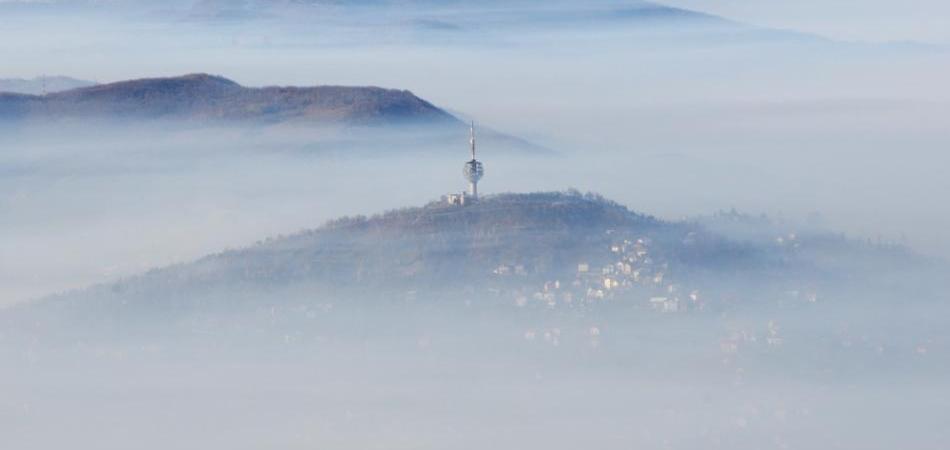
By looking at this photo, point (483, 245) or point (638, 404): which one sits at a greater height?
point (483, 245)

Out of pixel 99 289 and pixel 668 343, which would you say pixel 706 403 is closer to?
pixel 668 343

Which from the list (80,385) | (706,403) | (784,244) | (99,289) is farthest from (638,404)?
(99,289)

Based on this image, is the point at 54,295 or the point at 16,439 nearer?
the point at 16,439

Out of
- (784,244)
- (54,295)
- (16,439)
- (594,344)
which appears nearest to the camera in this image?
(16,439)

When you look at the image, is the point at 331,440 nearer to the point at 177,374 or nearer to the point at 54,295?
the point at 177,374

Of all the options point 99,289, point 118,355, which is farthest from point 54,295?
point 118,355

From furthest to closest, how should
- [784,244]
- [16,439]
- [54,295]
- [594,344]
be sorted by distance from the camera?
[54,295]
[784,244]
[594,344]
[16,439]

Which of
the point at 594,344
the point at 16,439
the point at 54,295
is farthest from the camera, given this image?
the point at 54,295

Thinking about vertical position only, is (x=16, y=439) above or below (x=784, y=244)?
below

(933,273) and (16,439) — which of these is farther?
(933,273)
